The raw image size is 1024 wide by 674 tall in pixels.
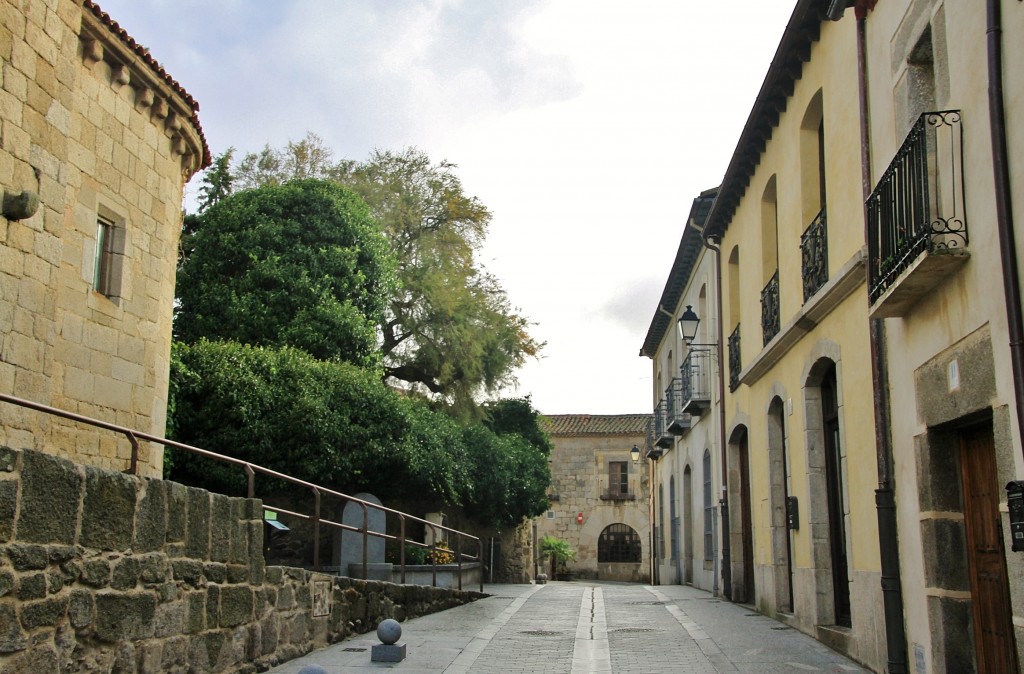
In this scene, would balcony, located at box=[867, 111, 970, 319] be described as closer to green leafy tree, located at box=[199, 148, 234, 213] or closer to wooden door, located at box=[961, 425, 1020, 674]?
wooden door, located at box=[961, 425, 1020, 674]

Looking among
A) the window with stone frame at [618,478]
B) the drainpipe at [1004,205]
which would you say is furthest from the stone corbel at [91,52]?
the window with stone frame at [618,478]

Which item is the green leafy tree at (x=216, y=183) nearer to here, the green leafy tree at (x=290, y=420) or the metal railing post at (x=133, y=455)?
the green leafy tree at (x=290, y=420)

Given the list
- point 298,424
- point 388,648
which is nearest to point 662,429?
point 298,424

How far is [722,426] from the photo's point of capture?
56.7ft

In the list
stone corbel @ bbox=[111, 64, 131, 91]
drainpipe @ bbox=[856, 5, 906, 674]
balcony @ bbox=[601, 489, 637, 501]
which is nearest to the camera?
drainpipe @ bbox=[856, 5, 906, 674]

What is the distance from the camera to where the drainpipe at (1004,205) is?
554cm

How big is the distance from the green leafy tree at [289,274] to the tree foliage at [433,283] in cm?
238

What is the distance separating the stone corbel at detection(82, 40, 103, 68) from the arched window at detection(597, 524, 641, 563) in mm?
33787

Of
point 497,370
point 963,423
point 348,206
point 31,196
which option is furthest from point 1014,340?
point 497,370

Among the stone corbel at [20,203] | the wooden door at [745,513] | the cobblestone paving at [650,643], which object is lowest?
the cobblestone paving at [650,643]

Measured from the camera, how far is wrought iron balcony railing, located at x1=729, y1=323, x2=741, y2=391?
52.6ft

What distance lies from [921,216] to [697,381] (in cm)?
1325

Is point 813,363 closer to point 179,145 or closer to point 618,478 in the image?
point 179,145

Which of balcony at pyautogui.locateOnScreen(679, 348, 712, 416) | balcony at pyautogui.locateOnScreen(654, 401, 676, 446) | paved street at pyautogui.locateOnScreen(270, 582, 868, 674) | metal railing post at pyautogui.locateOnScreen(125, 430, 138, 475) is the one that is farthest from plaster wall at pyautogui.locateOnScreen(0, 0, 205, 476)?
balcony at pyautogui.locateOnScreen(654, 401, 676, 446)
